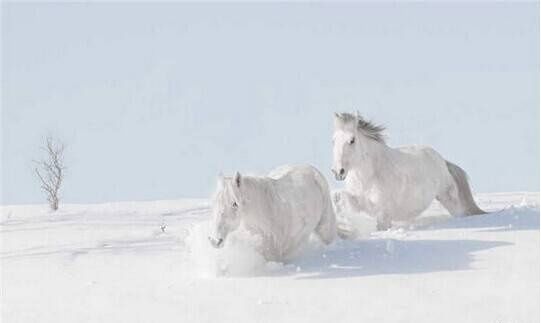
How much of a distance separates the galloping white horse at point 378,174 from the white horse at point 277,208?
1050 mm

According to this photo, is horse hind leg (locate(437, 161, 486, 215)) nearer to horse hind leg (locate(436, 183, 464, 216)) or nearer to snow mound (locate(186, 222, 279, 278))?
horse hind leg (locate(436, 183, 464, 216))

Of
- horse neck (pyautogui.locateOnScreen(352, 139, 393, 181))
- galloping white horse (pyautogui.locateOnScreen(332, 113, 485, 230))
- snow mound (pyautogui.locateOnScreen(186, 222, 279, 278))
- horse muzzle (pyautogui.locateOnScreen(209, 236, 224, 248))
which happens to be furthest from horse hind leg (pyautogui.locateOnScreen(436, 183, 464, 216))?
horse muzzle (pyautogui.locateOnScreen(209, 236, 224, 248))

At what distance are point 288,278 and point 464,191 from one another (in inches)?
184

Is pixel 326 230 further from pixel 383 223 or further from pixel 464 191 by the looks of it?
pixel 464 191

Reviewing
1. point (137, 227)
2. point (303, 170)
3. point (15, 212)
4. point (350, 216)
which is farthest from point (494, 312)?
point (15, 212)

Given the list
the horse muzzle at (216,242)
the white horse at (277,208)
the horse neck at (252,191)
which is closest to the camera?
the horse muzzle at (216,242)

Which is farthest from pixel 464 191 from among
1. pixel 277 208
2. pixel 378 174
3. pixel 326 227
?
pixel 277 208

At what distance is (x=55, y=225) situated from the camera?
39.4 ft

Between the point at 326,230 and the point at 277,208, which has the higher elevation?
the point at 277,208

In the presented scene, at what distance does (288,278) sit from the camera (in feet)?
22.5

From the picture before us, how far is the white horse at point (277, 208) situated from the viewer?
7156 millimetres

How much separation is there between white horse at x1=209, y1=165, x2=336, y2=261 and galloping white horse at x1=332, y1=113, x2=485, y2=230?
105 centimetres

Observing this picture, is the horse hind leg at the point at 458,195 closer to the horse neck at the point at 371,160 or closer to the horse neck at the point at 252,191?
the horse neck at the point at 371,160

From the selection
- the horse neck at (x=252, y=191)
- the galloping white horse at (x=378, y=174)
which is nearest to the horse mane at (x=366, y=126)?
the galloping white horse at (x=378, y=174)
